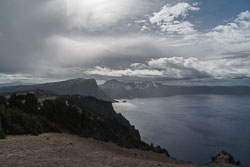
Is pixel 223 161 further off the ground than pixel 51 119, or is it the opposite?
pixel 51 119

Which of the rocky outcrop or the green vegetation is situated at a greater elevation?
the green vegetation

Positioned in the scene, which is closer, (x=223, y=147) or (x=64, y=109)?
(x=64, y=109)

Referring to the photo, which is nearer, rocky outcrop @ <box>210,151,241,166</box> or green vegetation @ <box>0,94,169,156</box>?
green vegetation @ <box>0,94,169,156</box>

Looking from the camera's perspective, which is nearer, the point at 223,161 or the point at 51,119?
Answer: the point at 223,161

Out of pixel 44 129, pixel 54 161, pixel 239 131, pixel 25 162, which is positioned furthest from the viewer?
pixel 239 131

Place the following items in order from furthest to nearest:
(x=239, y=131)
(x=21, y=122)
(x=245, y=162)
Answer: (x=239, y=131) → (x=245, y=162) → (x=21, y=122)

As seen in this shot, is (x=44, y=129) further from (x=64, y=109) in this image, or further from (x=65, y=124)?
(x=64, y=109)

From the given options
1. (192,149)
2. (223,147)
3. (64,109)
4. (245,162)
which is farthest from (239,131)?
(64,109)

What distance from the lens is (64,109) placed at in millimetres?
35656

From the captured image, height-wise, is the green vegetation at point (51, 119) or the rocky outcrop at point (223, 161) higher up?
the green vegetation at point (51, 119)

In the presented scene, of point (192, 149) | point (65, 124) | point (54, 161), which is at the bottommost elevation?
point (192, 149)

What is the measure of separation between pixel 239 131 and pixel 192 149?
173ft

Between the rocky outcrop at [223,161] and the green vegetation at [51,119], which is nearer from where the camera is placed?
the green vegetation at [51,119]

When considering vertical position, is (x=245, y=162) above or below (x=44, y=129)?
below
